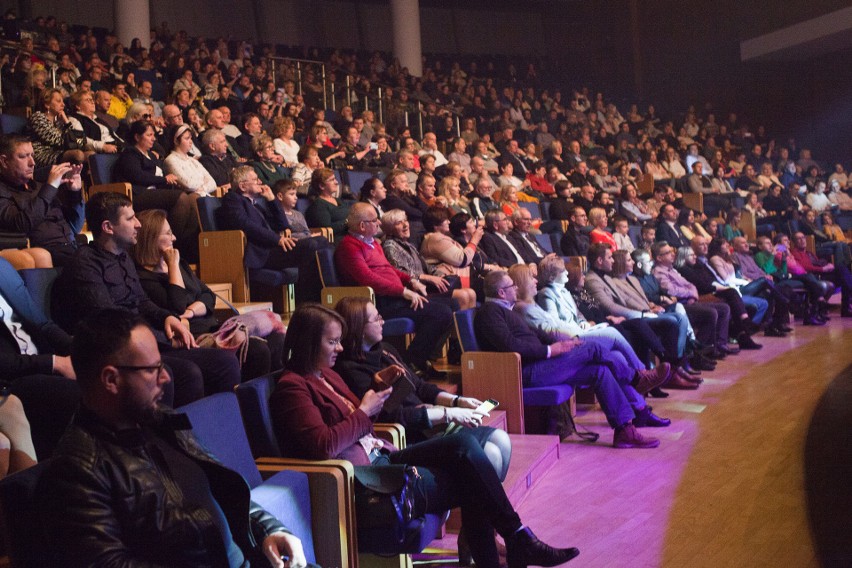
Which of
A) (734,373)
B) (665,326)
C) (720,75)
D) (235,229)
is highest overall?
(720,75)

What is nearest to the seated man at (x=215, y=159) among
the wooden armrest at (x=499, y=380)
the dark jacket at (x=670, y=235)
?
the wooden armrest at (x=499, y=380)

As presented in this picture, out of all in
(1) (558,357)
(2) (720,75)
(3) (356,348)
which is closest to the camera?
(3) (356,348)

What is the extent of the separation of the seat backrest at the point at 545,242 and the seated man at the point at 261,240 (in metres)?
2.17

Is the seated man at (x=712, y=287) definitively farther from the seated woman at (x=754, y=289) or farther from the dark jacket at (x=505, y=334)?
the dark jacket at (x=505, y=334)

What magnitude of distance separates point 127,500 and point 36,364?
104 centimetres

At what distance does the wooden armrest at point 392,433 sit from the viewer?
7.97 ft

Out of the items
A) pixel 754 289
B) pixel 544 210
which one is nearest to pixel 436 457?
pixel 754 289

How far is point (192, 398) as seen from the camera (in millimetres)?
2387

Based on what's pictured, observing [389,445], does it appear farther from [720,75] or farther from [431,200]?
[720,75]

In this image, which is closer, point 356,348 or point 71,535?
point 71,535

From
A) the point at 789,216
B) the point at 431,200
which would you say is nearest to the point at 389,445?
the point at 431,200

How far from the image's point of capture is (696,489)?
2975mm

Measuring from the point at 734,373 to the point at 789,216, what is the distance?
5072 millimetres

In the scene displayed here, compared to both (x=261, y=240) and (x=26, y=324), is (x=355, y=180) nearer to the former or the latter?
(x=261, y=240)
